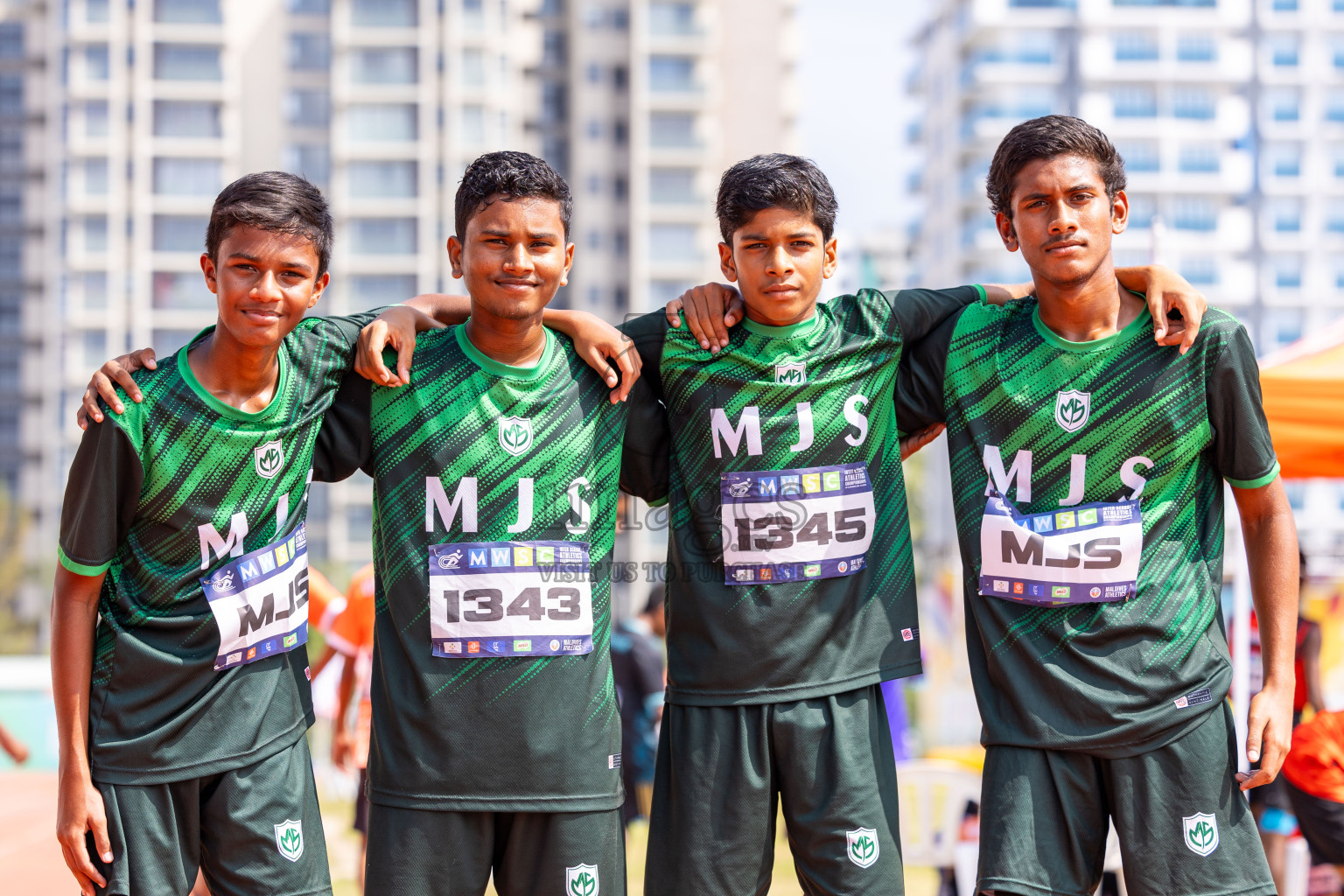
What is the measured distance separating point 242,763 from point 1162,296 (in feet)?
8.15

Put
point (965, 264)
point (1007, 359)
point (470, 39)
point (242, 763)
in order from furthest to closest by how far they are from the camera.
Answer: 1. point (965, 264)
2. point (470, 39)
3. point (1007, 359)
4. point (242, 763)

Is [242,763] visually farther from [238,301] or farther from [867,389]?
[867,389]

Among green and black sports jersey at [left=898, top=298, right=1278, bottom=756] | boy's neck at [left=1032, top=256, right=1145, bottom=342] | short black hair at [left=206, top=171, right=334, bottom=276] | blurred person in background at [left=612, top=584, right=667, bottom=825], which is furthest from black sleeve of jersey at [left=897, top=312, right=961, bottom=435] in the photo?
blurred person in background at [left=612, top=584, right=667, bottom=825]

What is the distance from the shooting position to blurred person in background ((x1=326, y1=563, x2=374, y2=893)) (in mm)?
6457

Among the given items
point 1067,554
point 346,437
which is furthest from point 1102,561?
point 346,437

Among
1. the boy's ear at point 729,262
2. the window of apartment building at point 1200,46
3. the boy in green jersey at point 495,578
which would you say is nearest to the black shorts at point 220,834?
the boy in green jersey at point 495,578

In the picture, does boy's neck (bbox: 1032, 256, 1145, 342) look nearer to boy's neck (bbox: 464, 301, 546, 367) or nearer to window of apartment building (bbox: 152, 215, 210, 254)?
boy's neck (bbox: 464, 301, 546, 367)

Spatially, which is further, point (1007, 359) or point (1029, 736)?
point (1007, 359)

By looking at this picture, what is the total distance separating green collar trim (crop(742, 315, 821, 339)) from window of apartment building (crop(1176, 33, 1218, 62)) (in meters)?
57.3

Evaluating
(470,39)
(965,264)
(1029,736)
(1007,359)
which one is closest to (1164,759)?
(1029,736)

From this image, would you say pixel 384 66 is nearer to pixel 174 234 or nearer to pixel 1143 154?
pixel 174 234

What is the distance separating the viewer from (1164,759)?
298 cm

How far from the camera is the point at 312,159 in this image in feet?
153

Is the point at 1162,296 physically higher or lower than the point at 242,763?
higher
